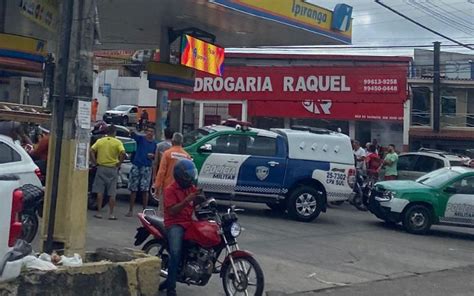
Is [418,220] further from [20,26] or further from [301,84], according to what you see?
[301,84]

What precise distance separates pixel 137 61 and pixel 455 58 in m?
22.8

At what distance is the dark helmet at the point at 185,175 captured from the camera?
9133 mm

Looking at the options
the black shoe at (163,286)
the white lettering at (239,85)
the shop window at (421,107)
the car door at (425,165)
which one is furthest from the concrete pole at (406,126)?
the black shoe at (163,286)

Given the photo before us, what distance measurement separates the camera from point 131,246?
12711 mm

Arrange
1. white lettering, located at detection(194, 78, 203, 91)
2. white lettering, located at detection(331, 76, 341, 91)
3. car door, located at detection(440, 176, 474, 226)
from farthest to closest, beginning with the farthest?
white lettering, located at detection(194, 78, 203, 91) → white lettering, located at detection(331, 76, 341, 91) → car door, located at detection(440, 176, 474, 226)

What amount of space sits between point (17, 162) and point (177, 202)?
13.2ft

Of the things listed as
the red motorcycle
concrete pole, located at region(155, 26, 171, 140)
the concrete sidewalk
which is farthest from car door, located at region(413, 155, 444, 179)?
the red motorcycle

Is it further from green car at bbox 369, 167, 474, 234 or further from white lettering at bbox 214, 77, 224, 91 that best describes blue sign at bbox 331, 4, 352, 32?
white lettering at bbox 214, 77, 224, 91

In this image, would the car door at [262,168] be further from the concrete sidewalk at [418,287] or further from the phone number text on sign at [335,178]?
the concrete sidewalk at [418,287]

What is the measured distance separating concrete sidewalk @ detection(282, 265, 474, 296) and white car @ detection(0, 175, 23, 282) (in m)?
4.31

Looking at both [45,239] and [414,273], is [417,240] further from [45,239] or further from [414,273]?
[45,239]

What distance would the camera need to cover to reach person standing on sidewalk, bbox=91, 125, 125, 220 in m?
15.3

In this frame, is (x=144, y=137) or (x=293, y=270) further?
(x=144, y=137)

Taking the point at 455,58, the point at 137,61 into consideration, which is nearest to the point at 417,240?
the point at 455,58
